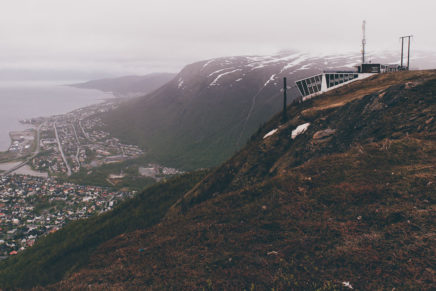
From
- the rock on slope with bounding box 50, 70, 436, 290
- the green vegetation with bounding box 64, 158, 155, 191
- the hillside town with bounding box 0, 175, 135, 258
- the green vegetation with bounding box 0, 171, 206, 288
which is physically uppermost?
the rock on slope with bounding box 50, 70, 436, 290

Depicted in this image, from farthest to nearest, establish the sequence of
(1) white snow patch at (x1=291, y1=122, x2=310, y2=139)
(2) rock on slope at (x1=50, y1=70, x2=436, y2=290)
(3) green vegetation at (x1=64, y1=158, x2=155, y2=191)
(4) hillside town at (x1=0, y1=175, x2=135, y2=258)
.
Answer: (3) green vegetation at (x1=64, y1=158, x2=155, y2=191) → (4) hillside town at (x1=0, y1=175, x2=135, y2=258) → (1) white snow patch at (x1=291, y1=122, x2=310, y2=139) → (2) rock on slope at (x1=50, y1=70, x2=436, y2=290)

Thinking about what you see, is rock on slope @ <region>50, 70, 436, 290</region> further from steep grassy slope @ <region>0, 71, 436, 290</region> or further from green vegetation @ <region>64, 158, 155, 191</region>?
green vegetation @ <region>64, 158, 155, 191</region>

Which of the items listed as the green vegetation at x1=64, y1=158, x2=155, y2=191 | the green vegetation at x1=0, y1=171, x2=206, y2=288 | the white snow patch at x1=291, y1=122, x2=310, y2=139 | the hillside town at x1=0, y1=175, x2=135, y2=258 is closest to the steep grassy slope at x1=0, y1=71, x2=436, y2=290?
the white snow patch at x1=291, y1=122, x2=310, y2=139

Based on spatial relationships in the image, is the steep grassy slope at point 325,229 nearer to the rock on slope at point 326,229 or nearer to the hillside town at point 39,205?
the rock on slope at point 326,229

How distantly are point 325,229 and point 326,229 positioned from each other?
2.5 inches

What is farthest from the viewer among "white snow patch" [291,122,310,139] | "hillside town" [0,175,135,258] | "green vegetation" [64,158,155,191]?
"green vegetation" [64,158,155,191]

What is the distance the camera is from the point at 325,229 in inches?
627

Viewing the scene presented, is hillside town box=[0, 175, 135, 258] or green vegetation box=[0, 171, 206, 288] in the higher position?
green vegetation box=[0, 171, 206, 288]

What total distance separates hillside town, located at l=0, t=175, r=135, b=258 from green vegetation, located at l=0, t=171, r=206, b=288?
18.5 metres

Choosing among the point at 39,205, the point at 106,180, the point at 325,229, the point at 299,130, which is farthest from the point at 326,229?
the point at 106,180

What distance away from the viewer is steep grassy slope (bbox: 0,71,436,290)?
12.6 meters

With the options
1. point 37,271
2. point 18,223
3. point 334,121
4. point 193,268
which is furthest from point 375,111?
point 18,223

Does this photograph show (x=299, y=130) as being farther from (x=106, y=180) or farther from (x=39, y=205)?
(x=106, y=180)

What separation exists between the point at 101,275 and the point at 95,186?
578 feet
